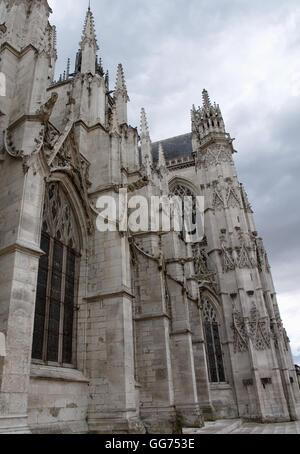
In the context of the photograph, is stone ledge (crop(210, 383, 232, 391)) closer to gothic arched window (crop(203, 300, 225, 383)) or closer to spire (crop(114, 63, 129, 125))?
gothic arched window (crop(203, 300, 225, 383))

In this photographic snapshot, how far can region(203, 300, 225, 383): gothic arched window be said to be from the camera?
19.7m

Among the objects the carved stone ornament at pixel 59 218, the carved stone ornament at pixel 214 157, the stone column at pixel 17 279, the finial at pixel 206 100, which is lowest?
the stone column at pixel 17 279

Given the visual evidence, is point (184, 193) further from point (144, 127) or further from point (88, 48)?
point (88, 48)

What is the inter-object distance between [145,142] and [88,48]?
6399mm

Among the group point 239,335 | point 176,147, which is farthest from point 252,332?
point 176,147

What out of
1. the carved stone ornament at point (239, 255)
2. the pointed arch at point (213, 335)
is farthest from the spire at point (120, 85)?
the pointed arch at point (213, 335)

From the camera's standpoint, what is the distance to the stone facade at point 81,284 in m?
6.36

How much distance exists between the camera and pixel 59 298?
27.9ft

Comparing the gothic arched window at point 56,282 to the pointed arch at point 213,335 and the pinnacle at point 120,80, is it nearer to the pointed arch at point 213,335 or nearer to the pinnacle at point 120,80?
the pinnacle at point 120,80

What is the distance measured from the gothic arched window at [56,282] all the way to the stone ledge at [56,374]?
0.22 meters

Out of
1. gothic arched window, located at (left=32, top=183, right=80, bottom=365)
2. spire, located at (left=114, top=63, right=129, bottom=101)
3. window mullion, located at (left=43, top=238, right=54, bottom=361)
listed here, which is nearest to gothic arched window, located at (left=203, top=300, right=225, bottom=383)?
spire, located at (left=114, top=63, right=129, bottom=101)

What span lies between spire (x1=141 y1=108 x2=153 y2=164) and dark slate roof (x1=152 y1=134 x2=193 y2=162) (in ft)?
29.9

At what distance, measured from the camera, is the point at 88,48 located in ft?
45.9
